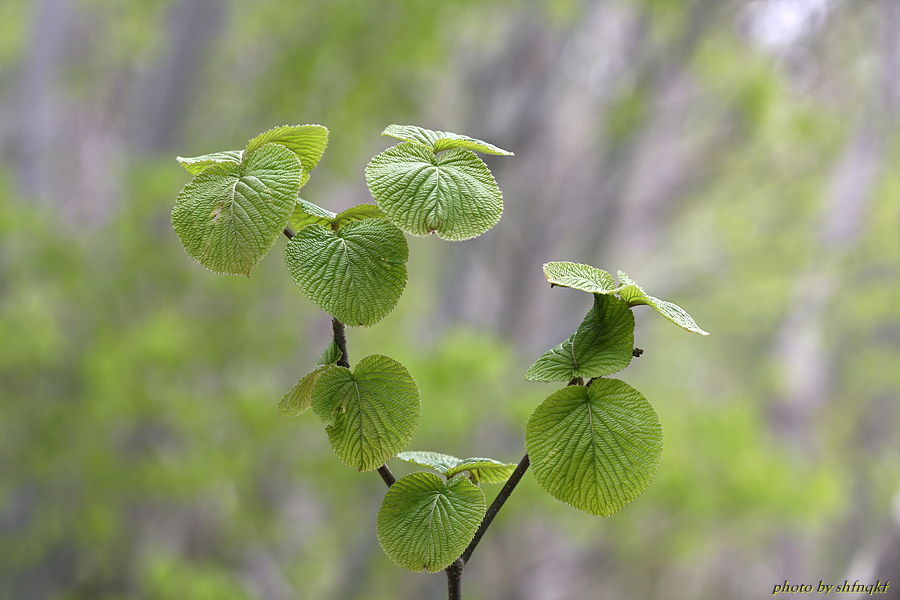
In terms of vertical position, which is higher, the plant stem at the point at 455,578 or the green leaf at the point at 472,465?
the green leaf at the point at 472,465

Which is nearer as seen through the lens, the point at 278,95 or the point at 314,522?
the point at 278,95

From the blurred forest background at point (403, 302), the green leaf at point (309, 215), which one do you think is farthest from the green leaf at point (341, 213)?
the blurred forest background at point (403, 302)

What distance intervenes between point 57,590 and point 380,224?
308cm

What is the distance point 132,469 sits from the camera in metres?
2.28

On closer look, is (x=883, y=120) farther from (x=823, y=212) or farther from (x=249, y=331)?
(x=249, y=331)

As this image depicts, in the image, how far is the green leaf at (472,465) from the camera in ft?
1.38

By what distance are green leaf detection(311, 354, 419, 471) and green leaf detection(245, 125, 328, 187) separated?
0.13m

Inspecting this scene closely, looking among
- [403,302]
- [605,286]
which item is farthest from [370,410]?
[403,302]

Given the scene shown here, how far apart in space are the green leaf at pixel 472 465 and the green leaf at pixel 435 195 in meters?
0.14

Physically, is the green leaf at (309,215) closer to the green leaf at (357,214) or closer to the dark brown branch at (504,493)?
the green leaf at (357,214)

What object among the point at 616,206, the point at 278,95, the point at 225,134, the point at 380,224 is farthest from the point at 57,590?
the point at 380,224

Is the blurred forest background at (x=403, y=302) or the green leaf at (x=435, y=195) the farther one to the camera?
the blurred forest background at (x=403, y=302)

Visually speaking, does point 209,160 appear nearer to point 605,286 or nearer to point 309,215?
point 309,215

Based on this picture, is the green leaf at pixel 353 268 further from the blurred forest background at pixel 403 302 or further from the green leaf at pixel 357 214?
the blurred forest background at pixel 403 302
